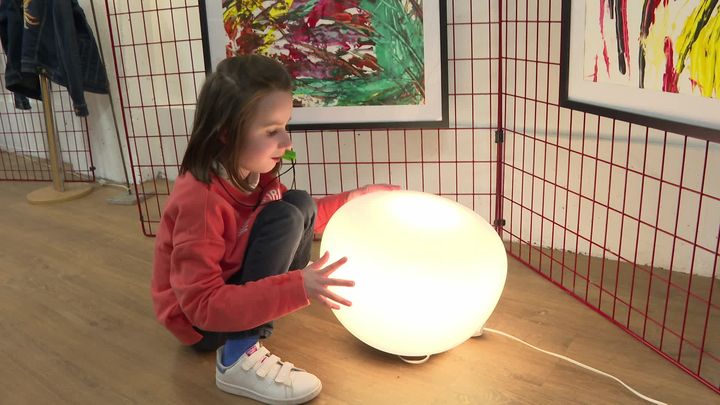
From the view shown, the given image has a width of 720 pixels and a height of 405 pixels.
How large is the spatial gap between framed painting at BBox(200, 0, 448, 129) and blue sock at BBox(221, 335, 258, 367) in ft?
2.74

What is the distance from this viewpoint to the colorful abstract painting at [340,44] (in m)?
1.96

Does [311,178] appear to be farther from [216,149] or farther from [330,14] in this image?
[216,149]

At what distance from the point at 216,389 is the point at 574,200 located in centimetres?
122

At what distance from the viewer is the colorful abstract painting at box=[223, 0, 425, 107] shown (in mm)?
1960

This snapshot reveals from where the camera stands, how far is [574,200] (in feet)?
6.75

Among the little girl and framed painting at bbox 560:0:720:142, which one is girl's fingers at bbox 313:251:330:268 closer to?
the little girl

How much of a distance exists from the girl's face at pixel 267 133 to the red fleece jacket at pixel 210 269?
97 mm

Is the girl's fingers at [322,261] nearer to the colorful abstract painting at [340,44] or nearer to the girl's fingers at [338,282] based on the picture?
the girl's fingers at [338,282]

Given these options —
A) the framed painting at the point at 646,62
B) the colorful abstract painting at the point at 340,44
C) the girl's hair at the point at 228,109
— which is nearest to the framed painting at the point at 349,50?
the colorful abstract painting at the point at 340,44

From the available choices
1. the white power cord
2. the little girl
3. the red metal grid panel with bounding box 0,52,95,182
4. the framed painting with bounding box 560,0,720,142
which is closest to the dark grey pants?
the little girl

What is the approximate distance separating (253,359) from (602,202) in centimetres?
115

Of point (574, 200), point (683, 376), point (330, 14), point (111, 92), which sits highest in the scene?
point (330, 14)

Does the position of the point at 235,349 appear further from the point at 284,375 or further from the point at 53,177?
the point at 53,177

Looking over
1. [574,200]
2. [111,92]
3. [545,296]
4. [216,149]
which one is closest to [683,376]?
[545,296]
